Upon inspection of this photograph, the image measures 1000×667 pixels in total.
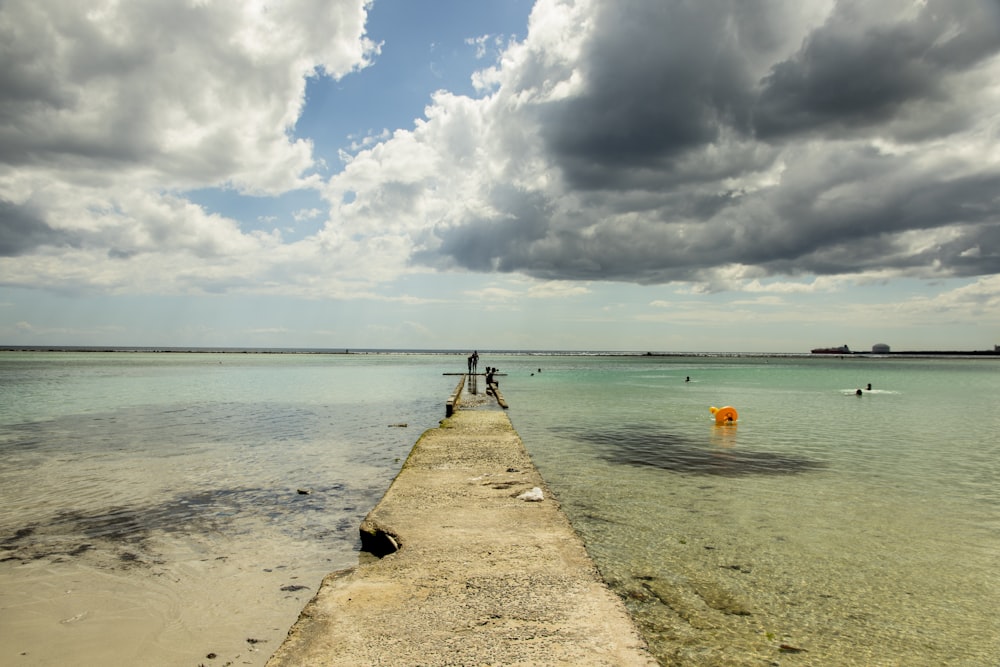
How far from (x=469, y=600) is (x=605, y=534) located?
362cm

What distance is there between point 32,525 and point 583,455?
34.2ft

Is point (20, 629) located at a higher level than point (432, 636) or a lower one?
lower

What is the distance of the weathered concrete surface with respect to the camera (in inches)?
142

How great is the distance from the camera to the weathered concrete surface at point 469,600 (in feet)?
11.9

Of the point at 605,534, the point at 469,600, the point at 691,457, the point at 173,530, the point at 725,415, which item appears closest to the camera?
the point at 469,600

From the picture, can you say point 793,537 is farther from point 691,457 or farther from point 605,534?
point 691,457

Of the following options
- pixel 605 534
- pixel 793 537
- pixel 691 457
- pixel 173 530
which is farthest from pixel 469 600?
pixel 691 457

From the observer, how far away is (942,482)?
11086 mm

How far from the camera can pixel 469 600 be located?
441 centimetres

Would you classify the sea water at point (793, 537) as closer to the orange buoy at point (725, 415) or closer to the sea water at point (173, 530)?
the orange buoy at point (725, 415)

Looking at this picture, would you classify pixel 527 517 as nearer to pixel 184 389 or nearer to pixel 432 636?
pixel 432 636

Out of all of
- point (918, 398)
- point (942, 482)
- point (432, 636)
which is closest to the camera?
point (432, 636)

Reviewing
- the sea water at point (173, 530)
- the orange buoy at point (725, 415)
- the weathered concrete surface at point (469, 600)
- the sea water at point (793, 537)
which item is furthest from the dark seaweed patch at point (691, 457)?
the weathered concrete surface at point (469, 600)

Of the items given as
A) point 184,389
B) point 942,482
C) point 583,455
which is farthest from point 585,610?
point 184,389
